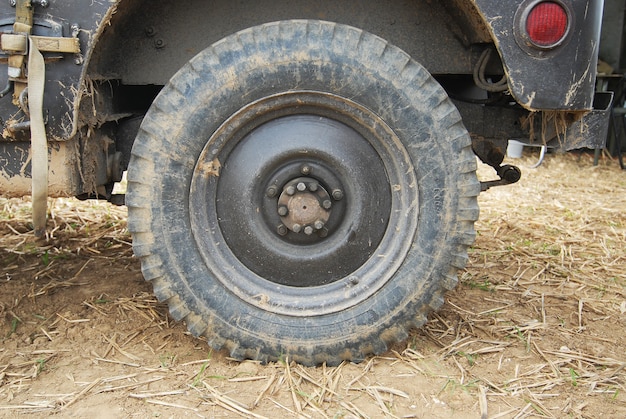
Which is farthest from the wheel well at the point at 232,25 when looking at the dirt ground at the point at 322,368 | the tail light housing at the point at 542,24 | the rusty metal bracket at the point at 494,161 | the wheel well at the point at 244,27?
the dirt ground at the point at 322,368

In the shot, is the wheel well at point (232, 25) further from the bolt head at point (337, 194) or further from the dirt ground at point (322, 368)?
the dirt ground at point (322, 368)

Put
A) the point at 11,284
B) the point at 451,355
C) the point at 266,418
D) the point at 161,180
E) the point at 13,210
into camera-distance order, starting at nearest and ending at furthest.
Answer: the point at 266,418 < the point at 161,180 < the point at 451,355 < the point at 11,284 < the point at 13,210

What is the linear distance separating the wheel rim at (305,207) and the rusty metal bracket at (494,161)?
987 millimetres

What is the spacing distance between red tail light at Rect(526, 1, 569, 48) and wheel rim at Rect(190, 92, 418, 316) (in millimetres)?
665

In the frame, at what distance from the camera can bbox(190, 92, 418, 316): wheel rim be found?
2.57 metres

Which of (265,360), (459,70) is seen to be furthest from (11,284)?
(459,70)

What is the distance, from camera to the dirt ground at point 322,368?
7.79ft

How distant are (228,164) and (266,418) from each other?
3.36 ft

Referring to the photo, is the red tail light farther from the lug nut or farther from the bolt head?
the lug nut

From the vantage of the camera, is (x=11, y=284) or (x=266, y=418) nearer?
(x=266, y=418)

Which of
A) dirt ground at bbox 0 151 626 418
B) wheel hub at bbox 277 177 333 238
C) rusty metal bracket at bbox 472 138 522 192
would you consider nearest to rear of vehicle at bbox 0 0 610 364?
wheel hub at bbox 277 177 333 238

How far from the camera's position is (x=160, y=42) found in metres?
2.79

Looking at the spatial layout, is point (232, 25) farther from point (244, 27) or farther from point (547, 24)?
point (547, 24)

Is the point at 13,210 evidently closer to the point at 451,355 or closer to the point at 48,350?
the point at 48,350
